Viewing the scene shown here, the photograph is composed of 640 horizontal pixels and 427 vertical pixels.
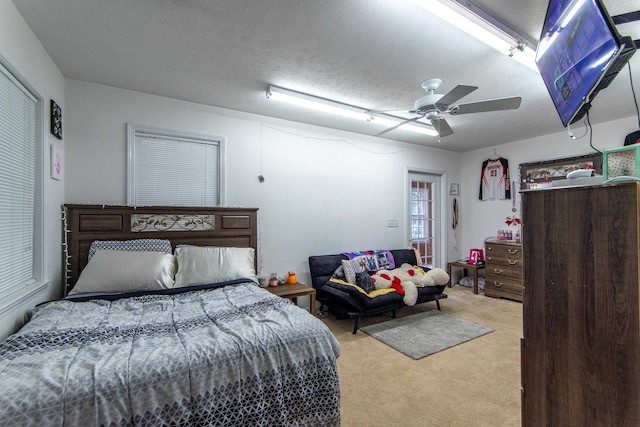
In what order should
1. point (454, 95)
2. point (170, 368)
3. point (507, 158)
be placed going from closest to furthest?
point (170, 368), point (454, 95), point (507, 158)

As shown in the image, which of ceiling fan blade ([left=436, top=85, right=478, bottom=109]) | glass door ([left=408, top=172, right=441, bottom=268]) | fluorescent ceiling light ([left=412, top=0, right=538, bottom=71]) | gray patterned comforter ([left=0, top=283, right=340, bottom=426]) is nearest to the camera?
gray patterned comforter ([left=0, top=283, right=340, bottom=426])

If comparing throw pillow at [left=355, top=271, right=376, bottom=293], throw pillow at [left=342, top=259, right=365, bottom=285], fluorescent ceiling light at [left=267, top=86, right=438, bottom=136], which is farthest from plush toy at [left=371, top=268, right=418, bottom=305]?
fluorescent ceiling light at [left=267, top=86, right=438, bottom=136]

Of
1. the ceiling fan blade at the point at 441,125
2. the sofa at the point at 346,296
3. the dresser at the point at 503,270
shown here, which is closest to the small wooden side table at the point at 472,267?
the dresser at the point at 503,270

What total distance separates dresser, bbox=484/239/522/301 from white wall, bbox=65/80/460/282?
4.79 feet

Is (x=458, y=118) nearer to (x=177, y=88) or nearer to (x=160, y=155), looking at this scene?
(x=177, y=88)

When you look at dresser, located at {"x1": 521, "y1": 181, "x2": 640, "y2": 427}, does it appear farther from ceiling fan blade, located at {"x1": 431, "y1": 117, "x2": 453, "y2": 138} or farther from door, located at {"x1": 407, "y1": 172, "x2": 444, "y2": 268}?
door, located at {"x1": 407, "y1": 172, "x2": 444, "y2": 268}

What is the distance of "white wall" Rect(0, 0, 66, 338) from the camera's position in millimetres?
1777

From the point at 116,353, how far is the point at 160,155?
2.38 metres

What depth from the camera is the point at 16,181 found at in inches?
79.3

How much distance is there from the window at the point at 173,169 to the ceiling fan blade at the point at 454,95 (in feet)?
8.02

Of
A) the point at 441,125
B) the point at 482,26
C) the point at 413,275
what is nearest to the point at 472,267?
the point at 413,275

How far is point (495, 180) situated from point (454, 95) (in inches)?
151

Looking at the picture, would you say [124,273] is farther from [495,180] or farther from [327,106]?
[495,180]

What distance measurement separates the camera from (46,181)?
2330 millimetres
